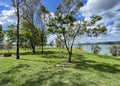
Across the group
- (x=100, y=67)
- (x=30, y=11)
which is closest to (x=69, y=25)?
(x=100, y=67)

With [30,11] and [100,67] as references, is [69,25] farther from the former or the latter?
[30,11]

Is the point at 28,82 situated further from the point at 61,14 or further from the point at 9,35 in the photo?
the point at 9,35

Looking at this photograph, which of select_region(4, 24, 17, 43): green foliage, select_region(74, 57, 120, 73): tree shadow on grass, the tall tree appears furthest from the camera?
select_region(4, 24, 17, 43): green foliage

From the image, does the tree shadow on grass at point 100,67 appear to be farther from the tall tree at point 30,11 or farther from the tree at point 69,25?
the tall tree at point 30,11

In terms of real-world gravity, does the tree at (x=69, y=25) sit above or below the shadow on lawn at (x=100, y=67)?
above

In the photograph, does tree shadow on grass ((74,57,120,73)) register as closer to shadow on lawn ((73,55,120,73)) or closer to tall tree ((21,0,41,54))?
shadow on lawn ((73,55,120,73))

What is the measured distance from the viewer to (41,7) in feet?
95.2

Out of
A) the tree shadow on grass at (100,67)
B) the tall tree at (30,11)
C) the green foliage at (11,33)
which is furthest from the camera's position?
the green foliage at (11,33)

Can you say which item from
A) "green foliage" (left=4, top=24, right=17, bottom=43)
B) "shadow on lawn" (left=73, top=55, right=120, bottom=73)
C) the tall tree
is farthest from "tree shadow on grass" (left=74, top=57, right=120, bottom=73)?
"green foliage" (left=4, top=24, right=17, bottom=43)

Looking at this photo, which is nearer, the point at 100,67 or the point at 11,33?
the point at 100,67

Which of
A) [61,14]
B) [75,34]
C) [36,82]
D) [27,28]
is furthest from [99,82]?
[27,28]

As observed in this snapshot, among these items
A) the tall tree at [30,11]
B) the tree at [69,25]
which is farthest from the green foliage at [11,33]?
the tree at [69,25]

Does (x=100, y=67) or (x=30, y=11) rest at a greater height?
(x=30, y=11)

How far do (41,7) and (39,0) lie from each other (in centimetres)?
145
